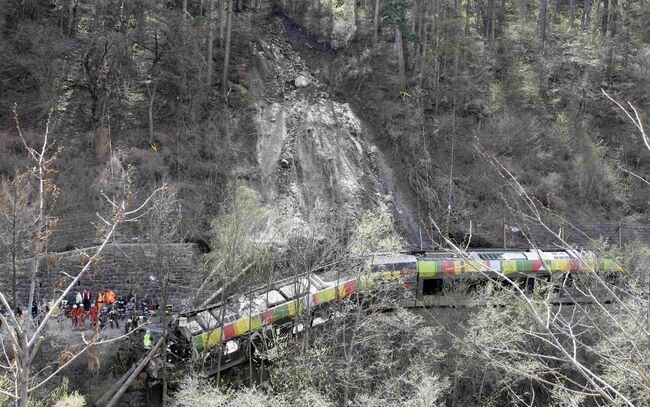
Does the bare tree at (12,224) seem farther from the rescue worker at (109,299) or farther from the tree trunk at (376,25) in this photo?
the tree trunk at (376,25)

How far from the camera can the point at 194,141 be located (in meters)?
29.7

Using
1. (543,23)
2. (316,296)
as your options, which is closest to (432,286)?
(316,296)

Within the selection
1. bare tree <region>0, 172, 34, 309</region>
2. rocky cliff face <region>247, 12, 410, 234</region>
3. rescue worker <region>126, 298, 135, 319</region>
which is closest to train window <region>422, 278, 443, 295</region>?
rocky cliff face <region>247, 12, 410, 234</region>

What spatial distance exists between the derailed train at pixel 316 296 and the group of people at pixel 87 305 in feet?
10.5

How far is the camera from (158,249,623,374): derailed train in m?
19.1

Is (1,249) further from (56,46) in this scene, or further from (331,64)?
(331,64)

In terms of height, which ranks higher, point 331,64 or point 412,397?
point 331,64

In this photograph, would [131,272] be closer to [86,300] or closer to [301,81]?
[86,300]

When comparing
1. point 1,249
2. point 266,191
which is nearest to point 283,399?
point 1,249

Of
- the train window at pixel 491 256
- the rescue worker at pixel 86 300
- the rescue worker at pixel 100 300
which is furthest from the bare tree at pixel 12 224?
the train window at pixel 491 256

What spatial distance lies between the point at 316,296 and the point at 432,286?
5.32 m

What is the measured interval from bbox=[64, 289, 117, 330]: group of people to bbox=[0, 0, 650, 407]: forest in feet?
2.14

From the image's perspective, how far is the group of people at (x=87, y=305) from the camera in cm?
1966

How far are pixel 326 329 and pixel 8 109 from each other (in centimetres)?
2010
